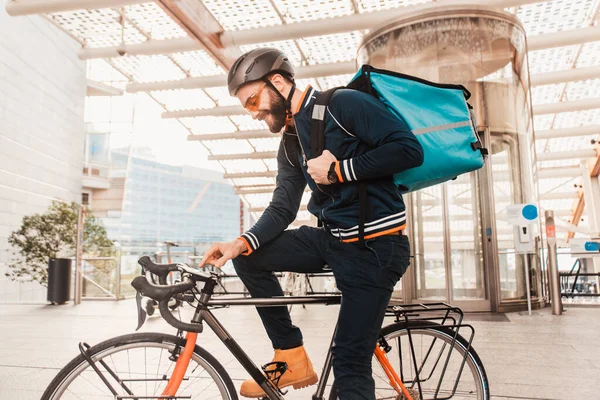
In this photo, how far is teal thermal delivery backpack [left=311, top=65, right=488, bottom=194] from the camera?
179 cm

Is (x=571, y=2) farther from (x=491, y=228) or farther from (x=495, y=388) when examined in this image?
(x=495, y=388)

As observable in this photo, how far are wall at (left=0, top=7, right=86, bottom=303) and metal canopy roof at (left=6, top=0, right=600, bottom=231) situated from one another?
4073 millimetres

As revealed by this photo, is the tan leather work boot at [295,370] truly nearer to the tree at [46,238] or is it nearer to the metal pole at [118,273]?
the metal pole at [118,273]

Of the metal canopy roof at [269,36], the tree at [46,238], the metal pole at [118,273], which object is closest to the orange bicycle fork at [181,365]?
the metal canopy roof at [269,36]

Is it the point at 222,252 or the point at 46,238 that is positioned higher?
the point at 46,238

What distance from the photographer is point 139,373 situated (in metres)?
1.88

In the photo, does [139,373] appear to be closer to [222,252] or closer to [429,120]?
[222,252]

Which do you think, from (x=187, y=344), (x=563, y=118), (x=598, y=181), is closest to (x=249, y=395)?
(x=187, y=344)

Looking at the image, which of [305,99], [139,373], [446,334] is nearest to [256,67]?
[305,99]

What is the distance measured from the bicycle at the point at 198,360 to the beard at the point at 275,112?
624mm

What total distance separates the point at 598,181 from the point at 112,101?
23.5 metres

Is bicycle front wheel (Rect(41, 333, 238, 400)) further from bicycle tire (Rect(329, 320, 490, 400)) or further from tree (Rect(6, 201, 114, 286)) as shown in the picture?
tree (Rect(6, 201, 114, 286))

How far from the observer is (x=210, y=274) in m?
1.91

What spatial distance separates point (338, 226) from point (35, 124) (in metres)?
20.1
